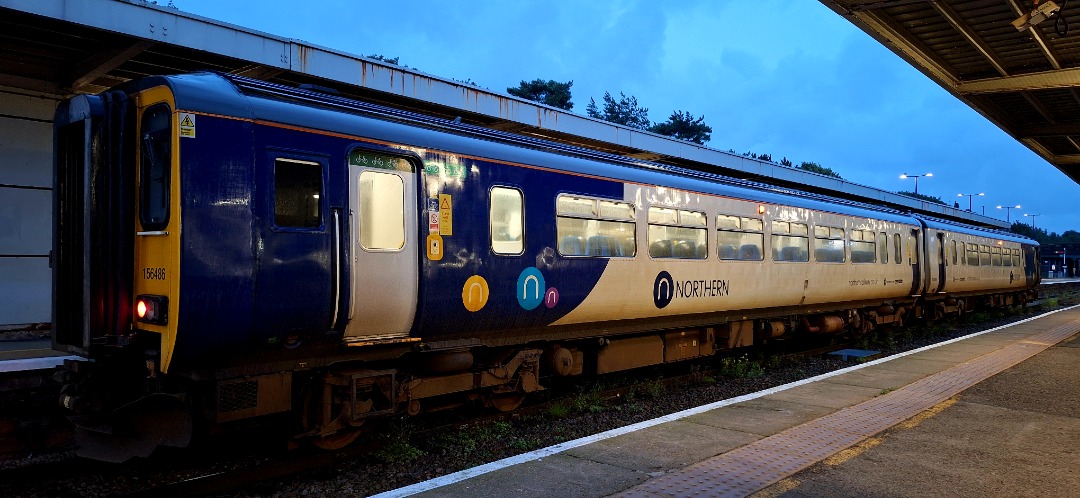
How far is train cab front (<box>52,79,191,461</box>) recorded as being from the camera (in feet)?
16.7

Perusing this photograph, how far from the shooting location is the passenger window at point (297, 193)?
5.45 m

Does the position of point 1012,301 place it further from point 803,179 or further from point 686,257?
point 686,257

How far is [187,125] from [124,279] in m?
1.29

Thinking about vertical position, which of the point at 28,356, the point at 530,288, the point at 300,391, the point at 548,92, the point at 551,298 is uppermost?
the point at 548,92

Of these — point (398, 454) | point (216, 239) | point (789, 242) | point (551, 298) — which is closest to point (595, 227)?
point (551, 298)

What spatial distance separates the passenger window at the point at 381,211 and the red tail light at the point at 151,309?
1.55 meters

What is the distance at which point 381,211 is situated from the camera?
6.06m

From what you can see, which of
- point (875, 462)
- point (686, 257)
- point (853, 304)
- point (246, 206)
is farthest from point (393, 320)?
point (853, 304)

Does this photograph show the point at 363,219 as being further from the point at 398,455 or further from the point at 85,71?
the point at 85,71

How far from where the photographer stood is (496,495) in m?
4.68

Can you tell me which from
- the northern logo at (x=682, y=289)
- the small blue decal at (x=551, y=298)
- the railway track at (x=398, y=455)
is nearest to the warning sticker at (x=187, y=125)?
the railway track at (x=398, y=455)

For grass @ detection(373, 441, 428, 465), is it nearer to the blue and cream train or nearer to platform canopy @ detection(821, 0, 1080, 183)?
the blue and cream train

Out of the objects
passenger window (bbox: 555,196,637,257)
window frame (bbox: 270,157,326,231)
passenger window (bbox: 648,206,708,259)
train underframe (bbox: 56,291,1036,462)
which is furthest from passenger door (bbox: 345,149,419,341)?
passenger window (bbox: 648,206,708,259)

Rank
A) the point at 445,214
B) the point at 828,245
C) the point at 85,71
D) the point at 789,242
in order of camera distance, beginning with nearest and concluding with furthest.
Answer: the point at 445,214 → the point at 85,71 → the point at 789,242 → the point at 828,245
